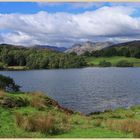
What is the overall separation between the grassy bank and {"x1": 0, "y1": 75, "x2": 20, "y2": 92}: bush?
242 centimetres

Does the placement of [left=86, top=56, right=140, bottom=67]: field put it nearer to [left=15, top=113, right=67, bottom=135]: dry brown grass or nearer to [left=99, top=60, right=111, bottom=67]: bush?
[left=99, top=60, right=111, bottom=67]: bush

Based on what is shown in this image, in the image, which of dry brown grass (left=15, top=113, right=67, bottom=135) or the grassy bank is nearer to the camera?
the grassy bank

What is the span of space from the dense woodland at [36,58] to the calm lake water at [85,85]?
1.10 feet

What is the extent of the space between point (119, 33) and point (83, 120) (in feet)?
12.0

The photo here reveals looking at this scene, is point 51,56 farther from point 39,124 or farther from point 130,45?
point 39,124

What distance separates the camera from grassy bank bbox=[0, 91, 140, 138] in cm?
1295

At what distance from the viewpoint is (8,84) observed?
18703 millimetres

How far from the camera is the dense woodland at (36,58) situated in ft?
59.0

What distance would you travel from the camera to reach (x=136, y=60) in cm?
1919

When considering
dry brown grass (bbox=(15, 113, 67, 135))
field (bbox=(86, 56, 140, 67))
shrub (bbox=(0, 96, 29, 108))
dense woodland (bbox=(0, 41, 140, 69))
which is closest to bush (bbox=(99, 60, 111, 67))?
dense woodland (bbox=(0, 41, 140, 69))

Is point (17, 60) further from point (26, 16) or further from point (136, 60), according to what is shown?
point (136, 60)

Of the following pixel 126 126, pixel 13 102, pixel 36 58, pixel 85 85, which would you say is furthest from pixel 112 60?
pixel 126 126

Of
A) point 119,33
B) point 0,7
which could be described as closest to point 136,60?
point 119,33

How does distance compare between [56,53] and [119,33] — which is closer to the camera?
[119,33]
